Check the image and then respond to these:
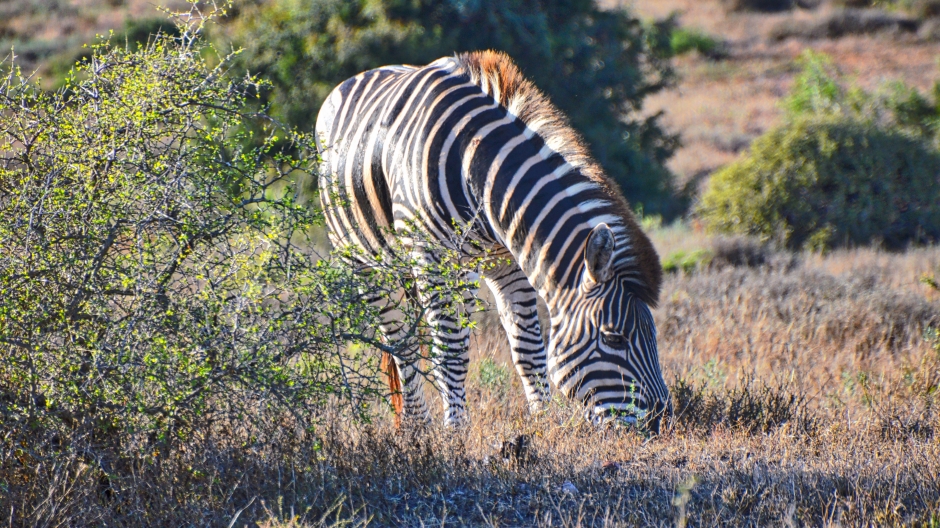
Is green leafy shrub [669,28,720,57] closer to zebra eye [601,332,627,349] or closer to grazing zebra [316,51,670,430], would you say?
grazing zebra [316,51,670,430]

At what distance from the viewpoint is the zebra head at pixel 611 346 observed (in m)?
4.55

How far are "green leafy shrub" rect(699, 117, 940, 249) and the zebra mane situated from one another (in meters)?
6.51

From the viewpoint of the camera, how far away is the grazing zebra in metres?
4.59

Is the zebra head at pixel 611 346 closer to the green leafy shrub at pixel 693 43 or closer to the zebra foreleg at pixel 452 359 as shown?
the zebra foreleg at pixel 452 359

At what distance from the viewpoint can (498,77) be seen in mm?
5414

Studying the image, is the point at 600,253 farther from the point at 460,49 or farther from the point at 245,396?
the point at 460,49

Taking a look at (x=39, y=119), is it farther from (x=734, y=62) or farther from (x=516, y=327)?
(x=734, y=62)

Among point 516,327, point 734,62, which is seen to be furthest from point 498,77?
point 734,62

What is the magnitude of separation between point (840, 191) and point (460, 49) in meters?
6.04

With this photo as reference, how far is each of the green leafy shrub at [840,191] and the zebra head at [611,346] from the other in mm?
7028

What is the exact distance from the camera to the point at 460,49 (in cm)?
1377

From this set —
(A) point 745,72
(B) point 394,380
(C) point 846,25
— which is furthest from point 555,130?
(C) point 846,25

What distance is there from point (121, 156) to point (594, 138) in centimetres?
1064

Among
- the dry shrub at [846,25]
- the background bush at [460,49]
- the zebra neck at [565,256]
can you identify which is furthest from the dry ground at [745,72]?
the zebra neck at [565,256]
